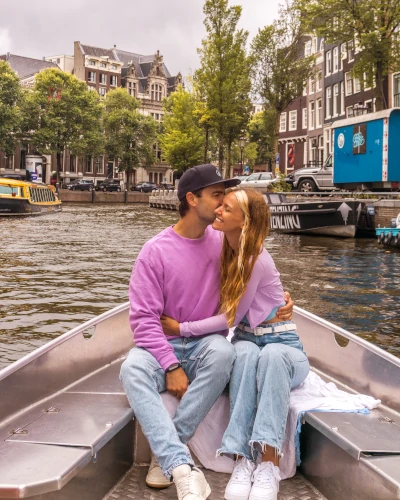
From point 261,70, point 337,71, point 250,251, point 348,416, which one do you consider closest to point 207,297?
point 250,251

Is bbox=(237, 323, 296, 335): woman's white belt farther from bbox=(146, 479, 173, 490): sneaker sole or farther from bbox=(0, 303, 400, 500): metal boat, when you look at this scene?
bbox=(146, 479, 173, 490): sneaker sole

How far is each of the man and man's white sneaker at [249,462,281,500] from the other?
0.59 ft

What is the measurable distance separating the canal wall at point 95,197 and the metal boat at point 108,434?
48.3 m

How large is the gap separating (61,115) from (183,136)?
1303cm

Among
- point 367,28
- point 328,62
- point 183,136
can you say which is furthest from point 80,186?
point 367,28

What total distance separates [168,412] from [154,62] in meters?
82.7

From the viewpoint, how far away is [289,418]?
288cm

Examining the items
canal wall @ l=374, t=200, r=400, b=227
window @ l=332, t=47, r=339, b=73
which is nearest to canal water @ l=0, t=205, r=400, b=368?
canal wall @ l=374, t=200, r=400, b=227

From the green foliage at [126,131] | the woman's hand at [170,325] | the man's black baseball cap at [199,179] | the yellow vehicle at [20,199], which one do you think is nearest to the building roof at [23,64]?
the green foliage at [126,131]

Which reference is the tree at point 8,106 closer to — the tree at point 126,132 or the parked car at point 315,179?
the tree at point 126,132

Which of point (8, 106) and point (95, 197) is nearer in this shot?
point (95, 197)

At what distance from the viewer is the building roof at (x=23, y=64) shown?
68.5 metres

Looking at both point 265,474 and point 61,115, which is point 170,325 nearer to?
point 265,474

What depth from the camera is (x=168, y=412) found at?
2834mm
